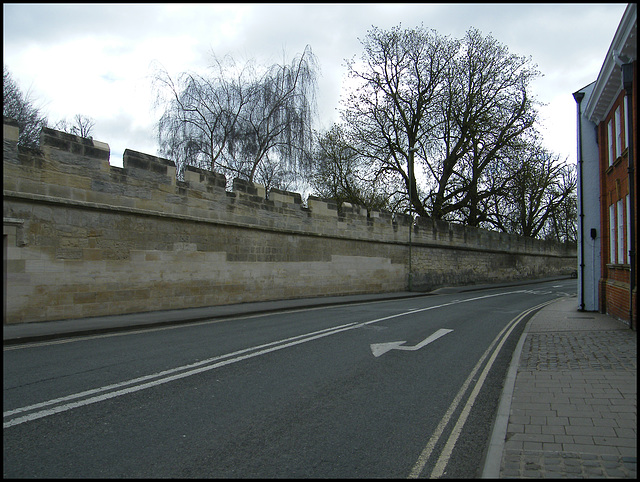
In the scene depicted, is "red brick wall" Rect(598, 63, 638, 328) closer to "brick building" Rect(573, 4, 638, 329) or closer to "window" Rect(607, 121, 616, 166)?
"brick building" Rect(573, 4, 638, 329)

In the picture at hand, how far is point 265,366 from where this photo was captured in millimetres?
6281

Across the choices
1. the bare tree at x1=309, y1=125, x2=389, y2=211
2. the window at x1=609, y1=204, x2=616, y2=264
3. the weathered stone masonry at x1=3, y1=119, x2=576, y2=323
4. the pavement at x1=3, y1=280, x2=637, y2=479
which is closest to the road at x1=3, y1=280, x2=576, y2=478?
the pavement at x1=3, y1=280, x2=637, y2=479

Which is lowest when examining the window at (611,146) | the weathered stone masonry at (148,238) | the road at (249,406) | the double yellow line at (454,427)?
the double yellow line at (454,427)

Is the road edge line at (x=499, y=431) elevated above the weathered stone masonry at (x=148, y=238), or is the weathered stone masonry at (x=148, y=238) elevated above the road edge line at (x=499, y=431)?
the weathered stone masonry at (x=148, y=238)

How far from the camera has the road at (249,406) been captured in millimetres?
3385

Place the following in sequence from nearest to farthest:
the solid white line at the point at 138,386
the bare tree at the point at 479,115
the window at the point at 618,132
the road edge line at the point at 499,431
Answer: the road edge line at the point at 499,431 → the solid white line at the point at 138,386 → the window at the point at 618,132 → the bare tree at the point at 479,115

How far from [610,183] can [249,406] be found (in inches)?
504

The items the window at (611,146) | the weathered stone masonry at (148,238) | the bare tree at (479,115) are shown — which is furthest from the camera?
the bare tree at (479,115)

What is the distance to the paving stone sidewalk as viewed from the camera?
329 cm

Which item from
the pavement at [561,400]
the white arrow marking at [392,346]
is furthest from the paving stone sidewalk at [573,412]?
the white arrow marking at [392,346]

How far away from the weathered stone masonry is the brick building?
9.62 meters

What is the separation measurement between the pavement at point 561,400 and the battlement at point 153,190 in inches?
122

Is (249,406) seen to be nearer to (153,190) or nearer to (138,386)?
(138,386)

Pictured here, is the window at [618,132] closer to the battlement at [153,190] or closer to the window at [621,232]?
the window at [621,232]
